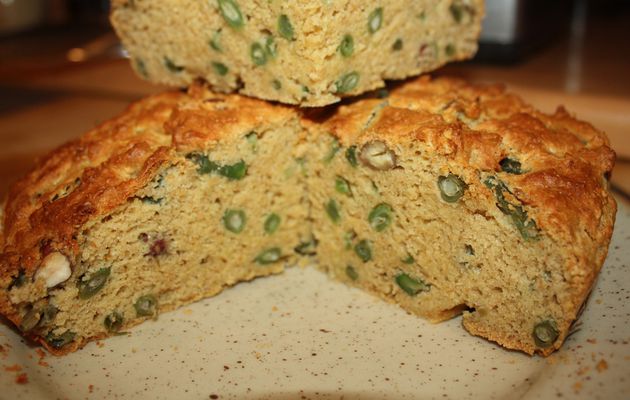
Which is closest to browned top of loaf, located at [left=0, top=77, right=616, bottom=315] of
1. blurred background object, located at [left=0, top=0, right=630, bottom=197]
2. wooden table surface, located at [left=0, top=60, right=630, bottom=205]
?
blurred background object, located at [left=0, top=0, right=630, bottom=197]

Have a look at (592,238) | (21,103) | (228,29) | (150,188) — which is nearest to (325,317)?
(150,188)

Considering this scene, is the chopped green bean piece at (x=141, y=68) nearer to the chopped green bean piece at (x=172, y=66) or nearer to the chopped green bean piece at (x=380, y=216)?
the chopped green bean piece at (x=172, y=66)

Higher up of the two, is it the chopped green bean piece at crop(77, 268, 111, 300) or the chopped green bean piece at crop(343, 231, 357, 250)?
the chopped green bean piece at crop(77, 268, 111, 300)

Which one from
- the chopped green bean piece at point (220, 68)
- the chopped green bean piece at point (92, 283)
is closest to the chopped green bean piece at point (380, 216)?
the chopped green bean piece at point (220, 68)

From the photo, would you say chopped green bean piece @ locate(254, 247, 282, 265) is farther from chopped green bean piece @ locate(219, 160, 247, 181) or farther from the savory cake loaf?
the savory cake loaf

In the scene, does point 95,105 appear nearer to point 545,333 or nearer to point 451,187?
point 451,187

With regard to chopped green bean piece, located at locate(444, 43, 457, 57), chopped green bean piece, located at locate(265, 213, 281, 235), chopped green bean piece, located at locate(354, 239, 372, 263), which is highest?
chopped green bean piece, located at locate(444, 43, 457, 57)

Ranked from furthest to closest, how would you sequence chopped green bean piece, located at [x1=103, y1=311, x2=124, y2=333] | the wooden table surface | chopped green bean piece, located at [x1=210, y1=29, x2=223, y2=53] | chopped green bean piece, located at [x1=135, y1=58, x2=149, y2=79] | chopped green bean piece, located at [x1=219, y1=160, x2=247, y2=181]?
the wooden table surface → chopped green bean piece, located at [x1=135, y1=58, x2=149, y2=79] → chopped green bean piece, located at [x1=210, y1=29, x2=223, y2=53] → chopped green bean piece, located at [x1=219, y1=160, x2=247, y2=181] → chopped green bean piece, located at [x1=103, y1=311, x2=124, y2=333]

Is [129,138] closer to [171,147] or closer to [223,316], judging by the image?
[171,147]
